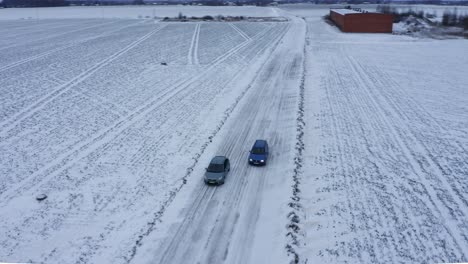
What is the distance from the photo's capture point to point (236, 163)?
79.7ft

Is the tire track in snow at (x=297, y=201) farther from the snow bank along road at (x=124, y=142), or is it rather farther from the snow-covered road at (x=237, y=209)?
the snow bank along road at (x=124, y=142)

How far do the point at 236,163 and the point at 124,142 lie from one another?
8.95 m

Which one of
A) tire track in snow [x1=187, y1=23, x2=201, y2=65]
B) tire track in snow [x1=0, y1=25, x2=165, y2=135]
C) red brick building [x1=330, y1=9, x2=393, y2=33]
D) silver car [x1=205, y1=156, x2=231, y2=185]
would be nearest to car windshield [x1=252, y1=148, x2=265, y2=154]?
silver car [x1=205, y1=156, x2=231, y2=185]

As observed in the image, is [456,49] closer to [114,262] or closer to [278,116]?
[278,116]

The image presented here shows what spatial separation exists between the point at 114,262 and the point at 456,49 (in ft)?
224

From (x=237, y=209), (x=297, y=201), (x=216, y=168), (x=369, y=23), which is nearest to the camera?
(x=237, y=209)

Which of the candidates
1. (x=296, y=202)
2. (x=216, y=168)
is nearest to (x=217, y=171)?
(x=216, y=168)

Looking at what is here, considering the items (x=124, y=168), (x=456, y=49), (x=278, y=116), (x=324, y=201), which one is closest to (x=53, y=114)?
(x=124, y=168)

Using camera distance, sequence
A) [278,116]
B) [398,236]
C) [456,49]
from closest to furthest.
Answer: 1. [398,236]
2. [278,116]
3. [456,49]

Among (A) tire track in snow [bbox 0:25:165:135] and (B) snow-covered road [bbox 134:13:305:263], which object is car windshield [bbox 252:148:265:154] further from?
(A) tire track in snow [bbox 0:25:165:135]

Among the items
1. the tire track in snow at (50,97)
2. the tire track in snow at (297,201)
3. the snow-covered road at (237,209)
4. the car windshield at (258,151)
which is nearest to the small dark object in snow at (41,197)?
the snow-covered road at (237,209)

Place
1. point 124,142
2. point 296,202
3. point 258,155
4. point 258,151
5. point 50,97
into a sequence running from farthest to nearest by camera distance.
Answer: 1. point 50,97
2. point 124,142
3. point 258,151
4. point 258,155
5. point 296,202

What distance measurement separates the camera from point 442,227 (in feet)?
59.3

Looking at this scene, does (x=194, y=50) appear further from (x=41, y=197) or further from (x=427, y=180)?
(x=427, y=180)
